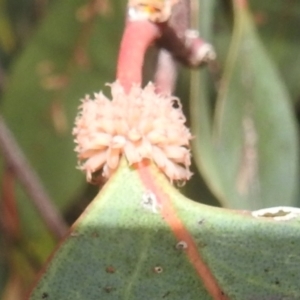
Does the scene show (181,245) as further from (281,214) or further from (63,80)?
(63,80)

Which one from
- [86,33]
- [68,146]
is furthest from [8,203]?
[86,33]

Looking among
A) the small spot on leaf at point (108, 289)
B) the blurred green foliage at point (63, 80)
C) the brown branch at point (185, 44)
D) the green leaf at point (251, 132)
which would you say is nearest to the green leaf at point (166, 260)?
the small spot on leaf at point (108, 289)

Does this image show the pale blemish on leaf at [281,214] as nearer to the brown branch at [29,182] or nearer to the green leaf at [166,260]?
the green leaf at [166,260]

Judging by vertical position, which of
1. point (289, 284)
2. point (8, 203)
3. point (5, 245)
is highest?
point (289, 284)

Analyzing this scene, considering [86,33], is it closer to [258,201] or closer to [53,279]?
[258,201]

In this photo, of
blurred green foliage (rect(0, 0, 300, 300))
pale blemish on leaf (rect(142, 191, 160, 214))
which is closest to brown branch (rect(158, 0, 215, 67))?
pale blemish on leaf (rect(142, 191, 160, 214))

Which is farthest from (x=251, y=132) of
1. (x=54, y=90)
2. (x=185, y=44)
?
(x=54, y=90)
